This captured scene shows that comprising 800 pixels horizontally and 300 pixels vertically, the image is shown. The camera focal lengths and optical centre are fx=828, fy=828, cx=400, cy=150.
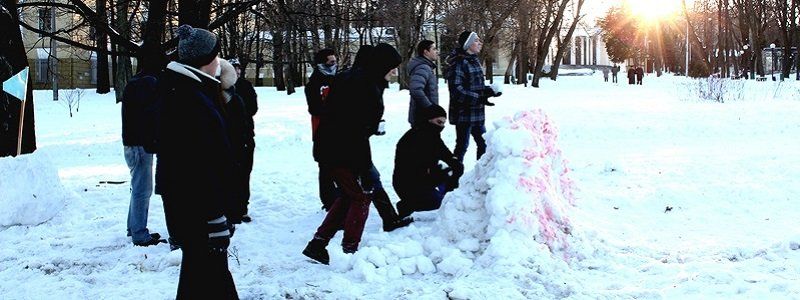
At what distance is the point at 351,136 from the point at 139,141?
5.34 feet

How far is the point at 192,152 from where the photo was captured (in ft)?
12.1

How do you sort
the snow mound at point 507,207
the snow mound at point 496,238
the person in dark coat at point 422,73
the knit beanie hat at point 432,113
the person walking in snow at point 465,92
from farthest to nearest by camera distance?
1. the person walking in snow at point 465,92
2. the person in dark coat at point 422,73
3. the knit beanie hat at point 432,113
4. the snow mound at point 507,207
5. the snow mound at point 496,238

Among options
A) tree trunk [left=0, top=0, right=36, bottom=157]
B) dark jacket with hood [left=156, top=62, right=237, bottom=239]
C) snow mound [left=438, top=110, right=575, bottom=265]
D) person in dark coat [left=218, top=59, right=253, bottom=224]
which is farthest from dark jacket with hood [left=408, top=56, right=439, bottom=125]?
tree trunk [left=0, top=0, right=36, bottom=157]

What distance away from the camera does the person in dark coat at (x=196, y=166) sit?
371 cm

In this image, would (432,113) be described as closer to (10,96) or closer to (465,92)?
(465,92)

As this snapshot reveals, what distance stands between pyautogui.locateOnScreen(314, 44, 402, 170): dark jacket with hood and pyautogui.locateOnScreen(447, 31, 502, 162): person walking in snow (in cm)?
269

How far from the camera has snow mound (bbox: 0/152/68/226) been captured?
7469 mm

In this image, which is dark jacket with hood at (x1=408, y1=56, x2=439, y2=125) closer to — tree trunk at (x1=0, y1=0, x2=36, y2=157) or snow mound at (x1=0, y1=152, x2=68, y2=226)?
snow mound at (x1=0, y1=152, x2=68, y2=226)

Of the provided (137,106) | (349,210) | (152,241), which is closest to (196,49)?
(349,210)

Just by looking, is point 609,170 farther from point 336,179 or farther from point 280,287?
point 280,287

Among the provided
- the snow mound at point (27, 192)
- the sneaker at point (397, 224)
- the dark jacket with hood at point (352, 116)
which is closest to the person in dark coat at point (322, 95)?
the sneaker at point (397, 224)

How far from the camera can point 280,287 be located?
5184 millimetres

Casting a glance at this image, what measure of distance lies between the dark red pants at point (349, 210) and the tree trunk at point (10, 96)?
4672 mm

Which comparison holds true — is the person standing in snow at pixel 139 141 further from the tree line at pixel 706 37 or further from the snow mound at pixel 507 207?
the tree line at pixel 706 37
